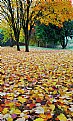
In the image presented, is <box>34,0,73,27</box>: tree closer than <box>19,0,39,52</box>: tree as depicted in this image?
Yes

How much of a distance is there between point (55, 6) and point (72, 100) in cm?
1588

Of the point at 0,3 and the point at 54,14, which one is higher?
the point at 0,3

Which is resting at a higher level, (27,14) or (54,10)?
(54,10)

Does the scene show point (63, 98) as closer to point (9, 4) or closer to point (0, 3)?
point (9, 4)

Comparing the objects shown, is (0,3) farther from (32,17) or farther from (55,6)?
(55,6)

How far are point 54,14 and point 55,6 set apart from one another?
742 mm

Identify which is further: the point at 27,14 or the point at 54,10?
the point at 27,14

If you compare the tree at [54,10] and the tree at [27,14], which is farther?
the tree at [27,14]

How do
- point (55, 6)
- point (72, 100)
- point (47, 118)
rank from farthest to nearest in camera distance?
1. point (55, 6)
2. point (72, 100)
3. point (47, 118)

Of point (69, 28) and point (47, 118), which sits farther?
point (69, 28)

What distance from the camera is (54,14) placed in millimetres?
18953

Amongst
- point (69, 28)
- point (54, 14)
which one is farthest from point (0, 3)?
point (69, 28)

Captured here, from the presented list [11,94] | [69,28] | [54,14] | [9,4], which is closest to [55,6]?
[54,14]

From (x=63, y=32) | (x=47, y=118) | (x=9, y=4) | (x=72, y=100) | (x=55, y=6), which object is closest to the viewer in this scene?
(x=47, y=118)
